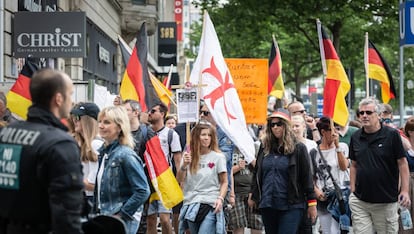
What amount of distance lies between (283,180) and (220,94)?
1.86 meters

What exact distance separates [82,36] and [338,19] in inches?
647

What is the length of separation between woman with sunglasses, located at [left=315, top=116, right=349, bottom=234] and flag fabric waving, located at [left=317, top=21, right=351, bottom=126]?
74 cm

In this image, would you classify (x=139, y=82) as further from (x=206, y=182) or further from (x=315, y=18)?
(x=315, y=18)

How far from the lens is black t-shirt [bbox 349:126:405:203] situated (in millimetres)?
8539

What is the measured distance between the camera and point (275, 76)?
1578 centimetres

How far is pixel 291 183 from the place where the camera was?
830 centimetres

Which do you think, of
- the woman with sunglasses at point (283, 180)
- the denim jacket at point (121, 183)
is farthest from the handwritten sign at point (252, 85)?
the denim jacket at point (121, 183)

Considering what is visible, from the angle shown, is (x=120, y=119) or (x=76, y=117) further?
(x=76, y=117)

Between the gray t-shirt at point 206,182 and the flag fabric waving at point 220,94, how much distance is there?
90cm

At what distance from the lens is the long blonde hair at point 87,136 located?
24.1 feet

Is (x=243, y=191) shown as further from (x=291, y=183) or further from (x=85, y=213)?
(x=85, y=213)

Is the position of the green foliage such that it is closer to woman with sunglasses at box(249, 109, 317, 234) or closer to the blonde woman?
woman with sunglasses at box(249, 109, 317, 234)

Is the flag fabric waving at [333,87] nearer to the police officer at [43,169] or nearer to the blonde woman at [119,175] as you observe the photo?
the blonde woman at [119,175]

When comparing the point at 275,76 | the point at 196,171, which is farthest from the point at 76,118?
the point at 275,76
